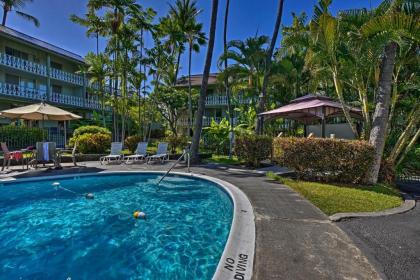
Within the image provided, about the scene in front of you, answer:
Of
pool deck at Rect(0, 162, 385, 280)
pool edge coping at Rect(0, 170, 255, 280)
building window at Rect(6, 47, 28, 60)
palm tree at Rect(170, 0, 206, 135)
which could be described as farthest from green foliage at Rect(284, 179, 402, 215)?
building window at Rect(6, 47, 28, 60)

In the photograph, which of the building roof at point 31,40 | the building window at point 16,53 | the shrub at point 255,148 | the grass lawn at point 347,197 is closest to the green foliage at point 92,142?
the shrub at point 255,148

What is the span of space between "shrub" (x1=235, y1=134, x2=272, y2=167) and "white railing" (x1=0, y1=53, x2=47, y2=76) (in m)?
23.2

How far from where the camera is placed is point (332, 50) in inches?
375

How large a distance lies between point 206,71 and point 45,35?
96.9 feet

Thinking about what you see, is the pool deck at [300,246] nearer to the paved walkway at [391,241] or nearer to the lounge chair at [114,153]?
the paved walkway at [391,241]

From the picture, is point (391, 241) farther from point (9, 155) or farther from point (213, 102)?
point (213, 102)

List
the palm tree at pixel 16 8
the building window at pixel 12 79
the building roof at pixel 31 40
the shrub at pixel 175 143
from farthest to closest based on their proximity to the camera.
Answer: the palm tree at pixel 16 8 < the building window at pixel 12 79 < the building roof at pixel 31 40 < the shrub at pixel 175 143

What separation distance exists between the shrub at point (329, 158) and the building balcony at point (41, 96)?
2498 centimetres

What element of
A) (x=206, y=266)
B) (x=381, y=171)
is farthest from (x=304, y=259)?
(x=381, y=171)

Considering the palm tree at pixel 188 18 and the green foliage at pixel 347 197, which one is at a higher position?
the palm tree at pixel 188 18

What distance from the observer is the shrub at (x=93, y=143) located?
16.3m

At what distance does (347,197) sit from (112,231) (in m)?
6.27

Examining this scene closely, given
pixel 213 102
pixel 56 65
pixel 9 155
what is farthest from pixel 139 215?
pixel 56 65

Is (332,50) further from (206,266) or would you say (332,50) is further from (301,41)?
(206,266)
